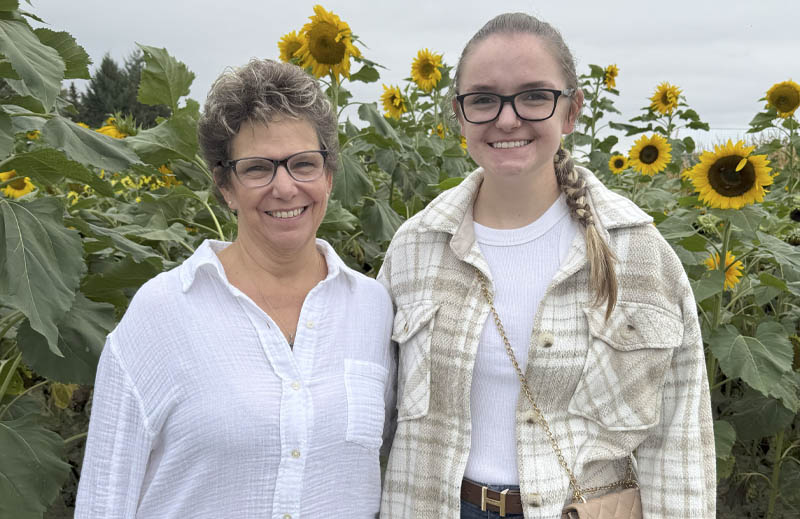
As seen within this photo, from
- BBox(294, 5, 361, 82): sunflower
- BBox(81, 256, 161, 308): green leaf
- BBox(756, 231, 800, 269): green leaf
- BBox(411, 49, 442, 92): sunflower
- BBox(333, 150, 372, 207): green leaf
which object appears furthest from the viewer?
BBox(411, 49, 442, 92): sunflower

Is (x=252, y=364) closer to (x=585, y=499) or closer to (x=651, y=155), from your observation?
(x=585, y=499)

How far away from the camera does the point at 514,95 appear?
1513mm

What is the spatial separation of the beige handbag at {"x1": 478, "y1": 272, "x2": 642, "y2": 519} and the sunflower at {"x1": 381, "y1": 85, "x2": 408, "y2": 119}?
11.9 ft

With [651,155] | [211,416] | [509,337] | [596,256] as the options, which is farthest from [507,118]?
[651,155]

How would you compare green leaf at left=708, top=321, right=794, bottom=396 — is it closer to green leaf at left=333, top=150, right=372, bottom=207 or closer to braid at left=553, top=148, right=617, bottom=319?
braid at left=553, top=148, right=617, bottom=319

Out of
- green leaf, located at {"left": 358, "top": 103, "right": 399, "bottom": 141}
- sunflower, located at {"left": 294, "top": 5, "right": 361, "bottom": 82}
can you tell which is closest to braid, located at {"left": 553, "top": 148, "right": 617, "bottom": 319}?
green leaf, located at {"left": 358, "top": 103, "right": 399, "bottom": 141}

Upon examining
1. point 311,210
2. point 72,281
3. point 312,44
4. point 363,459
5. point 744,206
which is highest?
point 312,44

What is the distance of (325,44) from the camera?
10.1 feet

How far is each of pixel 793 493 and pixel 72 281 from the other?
2692mm

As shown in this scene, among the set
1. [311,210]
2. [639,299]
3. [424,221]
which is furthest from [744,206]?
[311,210]

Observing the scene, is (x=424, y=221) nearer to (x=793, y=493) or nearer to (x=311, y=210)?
(x=311, y=210)

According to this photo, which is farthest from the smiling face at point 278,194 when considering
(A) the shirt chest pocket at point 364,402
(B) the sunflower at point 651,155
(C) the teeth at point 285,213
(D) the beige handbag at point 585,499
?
(B) the sunflower at point 651,155

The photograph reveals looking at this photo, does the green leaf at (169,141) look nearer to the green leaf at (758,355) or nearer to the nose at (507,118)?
the nose at (507,118)

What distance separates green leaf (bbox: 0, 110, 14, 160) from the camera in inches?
60.4
